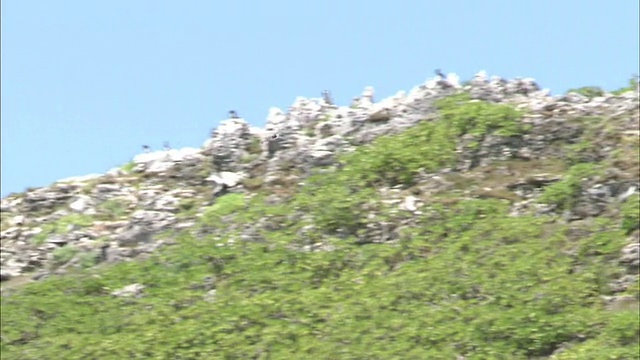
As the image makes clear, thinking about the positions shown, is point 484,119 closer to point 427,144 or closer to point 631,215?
point 427,144

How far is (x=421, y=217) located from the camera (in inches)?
838

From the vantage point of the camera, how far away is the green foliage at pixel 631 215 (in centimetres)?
1975

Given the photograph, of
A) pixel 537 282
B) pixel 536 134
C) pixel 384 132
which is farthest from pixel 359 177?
pixel 537 282

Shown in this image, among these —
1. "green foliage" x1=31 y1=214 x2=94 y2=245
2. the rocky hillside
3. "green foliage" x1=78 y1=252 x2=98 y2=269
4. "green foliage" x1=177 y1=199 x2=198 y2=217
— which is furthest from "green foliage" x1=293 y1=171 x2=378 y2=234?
"green foliage" x1=31 y1=214 x2=94 y2=245

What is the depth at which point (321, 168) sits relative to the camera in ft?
77.0

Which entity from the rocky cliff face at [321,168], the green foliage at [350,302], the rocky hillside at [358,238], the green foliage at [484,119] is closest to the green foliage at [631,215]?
the rocky hillside at [358,238]

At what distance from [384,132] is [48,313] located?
7047 mm

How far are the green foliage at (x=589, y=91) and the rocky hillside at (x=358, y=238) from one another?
0.27ft

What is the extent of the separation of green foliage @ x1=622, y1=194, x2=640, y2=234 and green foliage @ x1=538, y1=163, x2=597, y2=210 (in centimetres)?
96

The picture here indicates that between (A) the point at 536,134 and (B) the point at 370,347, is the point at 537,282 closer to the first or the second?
(B) the point at 370,347

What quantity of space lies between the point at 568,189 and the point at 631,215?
4.69ft

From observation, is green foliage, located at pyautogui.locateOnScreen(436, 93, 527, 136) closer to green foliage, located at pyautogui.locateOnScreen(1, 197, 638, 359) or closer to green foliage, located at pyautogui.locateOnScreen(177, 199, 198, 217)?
green foliage, located at pyautogui.locateOnScreen(1, 197, 638, 359)

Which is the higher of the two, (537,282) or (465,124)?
(465,124)

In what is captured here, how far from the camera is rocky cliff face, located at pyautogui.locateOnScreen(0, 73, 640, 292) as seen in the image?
71.1 feet
